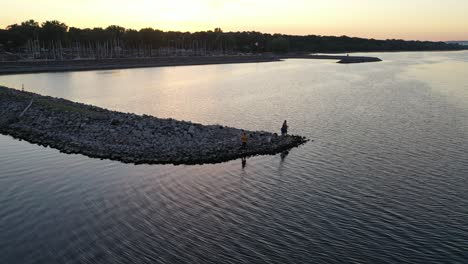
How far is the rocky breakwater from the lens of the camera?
1473 inches

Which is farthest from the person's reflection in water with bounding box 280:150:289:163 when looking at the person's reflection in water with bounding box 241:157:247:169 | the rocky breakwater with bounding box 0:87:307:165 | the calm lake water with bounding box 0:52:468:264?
the person's reflection in water with bounding box 241:157:247:169

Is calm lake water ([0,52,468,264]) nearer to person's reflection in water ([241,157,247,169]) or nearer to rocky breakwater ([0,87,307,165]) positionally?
person's reflection in water ([241,157,247,169])

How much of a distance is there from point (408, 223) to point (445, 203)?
16.2 ft

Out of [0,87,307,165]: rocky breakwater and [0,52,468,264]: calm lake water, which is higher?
[0,87,307,165]: rocky breakwater

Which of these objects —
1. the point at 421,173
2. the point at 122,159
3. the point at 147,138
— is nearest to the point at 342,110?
the point at 421,173

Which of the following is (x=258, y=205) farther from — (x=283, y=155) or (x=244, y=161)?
(x=283, y=155)

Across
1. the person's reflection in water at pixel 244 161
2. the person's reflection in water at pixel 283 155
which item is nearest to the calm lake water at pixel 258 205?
the person's reflection in water at pixel 283 155

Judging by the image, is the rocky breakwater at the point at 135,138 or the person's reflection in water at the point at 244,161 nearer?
the person's reflection in water at the point at 244,161

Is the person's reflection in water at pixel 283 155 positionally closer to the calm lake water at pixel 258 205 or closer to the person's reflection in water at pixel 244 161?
the calm lake water at pixel 258 205

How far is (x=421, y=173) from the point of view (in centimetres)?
3384

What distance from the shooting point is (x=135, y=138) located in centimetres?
4144

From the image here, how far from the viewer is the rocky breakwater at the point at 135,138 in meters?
37.4

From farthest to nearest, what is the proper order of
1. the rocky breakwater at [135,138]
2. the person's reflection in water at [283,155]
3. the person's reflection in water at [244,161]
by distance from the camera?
1. the person's reflection in water at [283,155]
2. the rocky breakwater at [135,138]
3. the person's reflection in water at [244,161]

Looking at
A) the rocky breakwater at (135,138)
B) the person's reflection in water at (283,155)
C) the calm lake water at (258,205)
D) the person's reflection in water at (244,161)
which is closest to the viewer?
the calm lake water at (258,205)
